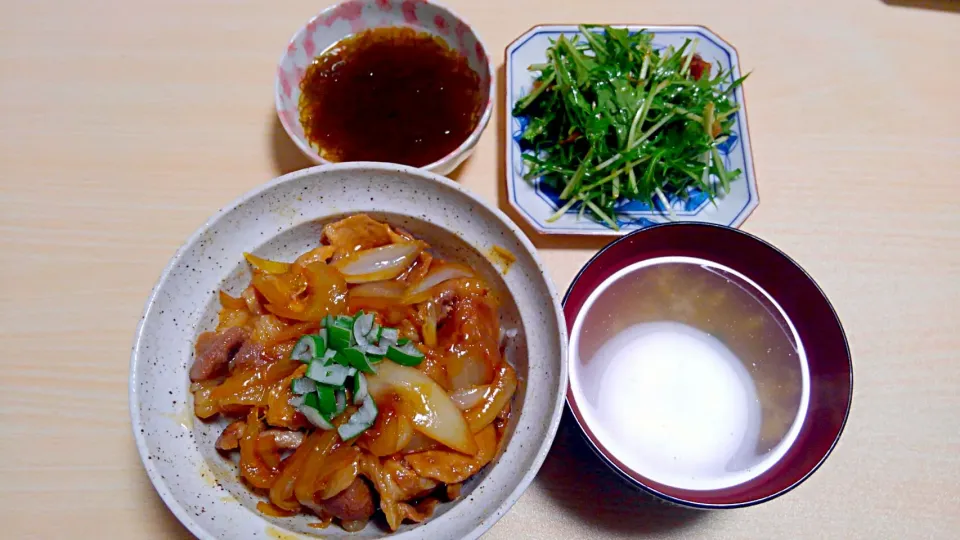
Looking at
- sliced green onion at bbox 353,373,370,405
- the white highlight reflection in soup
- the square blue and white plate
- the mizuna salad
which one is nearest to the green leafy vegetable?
the square blue and white plate

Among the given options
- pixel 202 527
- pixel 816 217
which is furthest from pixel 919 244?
pixel 202 527

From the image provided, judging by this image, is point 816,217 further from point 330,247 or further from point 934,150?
point 330,247

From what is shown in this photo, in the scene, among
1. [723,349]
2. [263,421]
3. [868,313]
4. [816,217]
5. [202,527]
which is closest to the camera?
[202,527]

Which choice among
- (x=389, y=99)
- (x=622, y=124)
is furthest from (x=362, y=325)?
(x=622, y=124)

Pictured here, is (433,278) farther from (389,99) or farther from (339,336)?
(389,99)

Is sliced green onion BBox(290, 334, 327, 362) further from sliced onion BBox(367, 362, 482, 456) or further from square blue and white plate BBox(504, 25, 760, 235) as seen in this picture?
square blue and white plate BBox(504, 25, 760, 235)

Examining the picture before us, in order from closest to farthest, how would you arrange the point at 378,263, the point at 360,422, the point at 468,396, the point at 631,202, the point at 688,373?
the point at 360,422 → the point at 468,396 → the point at 378,263 → the point at 688,373 → the point at 631,202
